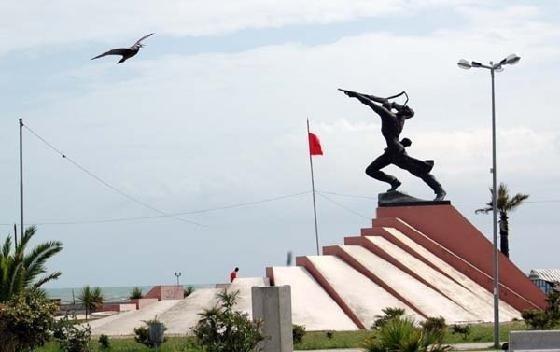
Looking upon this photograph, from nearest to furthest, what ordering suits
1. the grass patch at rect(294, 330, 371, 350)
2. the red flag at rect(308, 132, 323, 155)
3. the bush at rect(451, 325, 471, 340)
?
1. the grass patch at rect(294, 330, 371, 350)
2. the bush at rect(451, 325, 471, 340)
3. the red flag at rect(308, 132, 323, 155)

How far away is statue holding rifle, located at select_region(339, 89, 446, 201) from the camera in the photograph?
161 ft

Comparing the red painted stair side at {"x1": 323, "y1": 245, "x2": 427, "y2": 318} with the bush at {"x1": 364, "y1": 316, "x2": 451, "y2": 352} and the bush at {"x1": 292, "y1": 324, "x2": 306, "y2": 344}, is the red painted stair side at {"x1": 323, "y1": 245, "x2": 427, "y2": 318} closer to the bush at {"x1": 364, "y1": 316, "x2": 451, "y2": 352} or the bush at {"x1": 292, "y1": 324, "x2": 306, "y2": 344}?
the bush at {"x1": 292, "y1": 324, "x2": 306, "y2": 344}

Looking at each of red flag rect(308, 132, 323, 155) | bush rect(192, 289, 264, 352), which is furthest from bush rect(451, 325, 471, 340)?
red flag rect(308, 132, 323, 155)

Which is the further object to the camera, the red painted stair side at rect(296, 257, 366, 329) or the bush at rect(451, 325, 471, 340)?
the red painted stair side at rect(296, 257, 366, 329)

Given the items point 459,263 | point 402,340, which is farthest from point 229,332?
point 459,263

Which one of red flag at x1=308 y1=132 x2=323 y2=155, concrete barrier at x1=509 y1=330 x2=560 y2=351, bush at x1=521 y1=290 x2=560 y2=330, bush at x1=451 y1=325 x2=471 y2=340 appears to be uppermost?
red flag at x1=308 y1=132 x2=323 y2=155

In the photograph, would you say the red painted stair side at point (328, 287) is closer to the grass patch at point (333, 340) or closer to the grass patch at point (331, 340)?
the grass patch at point (333, 340)

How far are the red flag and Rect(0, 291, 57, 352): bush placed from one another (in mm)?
25684

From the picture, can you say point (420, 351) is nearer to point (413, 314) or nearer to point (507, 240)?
point (413, 314)

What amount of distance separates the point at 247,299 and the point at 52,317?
14310 mm

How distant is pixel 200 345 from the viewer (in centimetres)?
2691

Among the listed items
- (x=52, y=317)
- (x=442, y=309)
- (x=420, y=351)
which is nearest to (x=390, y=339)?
(x=420, y=351)

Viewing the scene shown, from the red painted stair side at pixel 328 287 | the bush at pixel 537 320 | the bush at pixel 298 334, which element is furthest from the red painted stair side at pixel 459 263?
the bush at pixel 298 334

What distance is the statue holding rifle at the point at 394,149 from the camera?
161 ft
